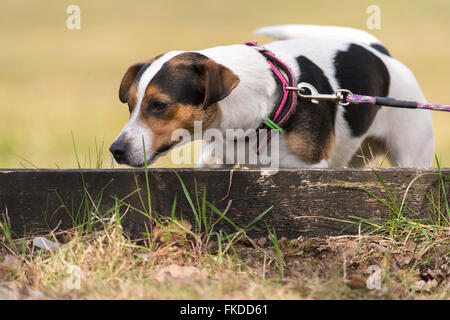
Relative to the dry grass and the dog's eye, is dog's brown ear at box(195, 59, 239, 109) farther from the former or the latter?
the dry grass

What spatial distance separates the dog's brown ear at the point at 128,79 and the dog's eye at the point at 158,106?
0.38 meters

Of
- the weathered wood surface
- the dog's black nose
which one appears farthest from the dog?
the weathered wood surface

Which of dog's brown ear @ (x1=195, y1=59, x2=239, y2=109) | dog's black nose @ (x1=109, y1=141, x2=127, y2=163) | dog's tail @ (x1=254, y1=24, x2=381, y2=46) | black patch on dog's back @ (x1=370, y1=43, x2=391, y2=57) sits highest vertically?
dog's tail @ (x1=254, y1=24, x2=381, y2=46)

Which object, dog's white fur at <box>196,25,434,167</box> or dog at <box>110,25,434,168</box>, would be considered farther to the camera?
dog's white fur at <box>196,25,434,167</box>

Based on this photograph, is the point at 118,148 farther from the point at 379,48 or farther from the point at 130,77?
the point at 379,48

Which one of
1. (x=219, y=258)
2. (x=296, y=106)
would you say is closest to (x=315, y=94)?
(x=296, y=106)

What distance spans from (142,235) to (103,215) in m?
0.18

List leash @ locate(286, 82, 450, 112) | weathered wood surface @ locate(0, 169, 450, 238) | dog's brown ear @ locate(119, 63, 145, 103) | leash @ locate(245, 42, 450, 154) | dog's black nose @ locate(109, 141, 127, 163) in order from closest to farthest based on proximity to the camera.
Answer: weathered wood surface @ locate(0, 169, 450, 238) < dog's black nose @ locate(109, 141, 127, 163) < leash @ locate(286, 82, 450, 112) < leash @ locate(245, 42, 450, 154) < dog's brown ear @ locate(119, 63, 145, 103)

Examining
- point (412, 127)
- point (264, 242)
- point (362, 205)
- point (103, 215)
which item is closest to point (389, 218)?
point (362, 205)

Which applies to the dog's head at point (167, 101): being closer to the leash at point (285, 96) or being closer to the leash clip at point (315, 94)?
the leash at point (285, 96)

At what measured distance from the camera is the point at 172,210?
2715mm

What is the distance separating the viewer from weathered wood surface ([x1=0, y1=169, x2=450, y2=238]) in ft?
9.12

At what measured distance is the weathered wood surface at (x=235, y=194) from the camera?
9.12 ft
